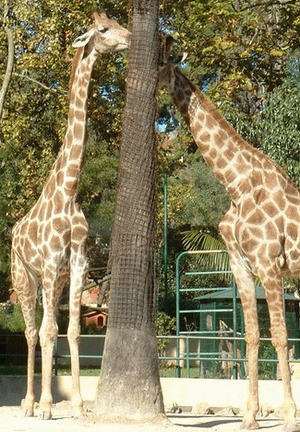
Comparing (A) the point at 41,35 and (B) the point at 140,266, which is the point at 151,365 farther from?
(A) the point at 41,35

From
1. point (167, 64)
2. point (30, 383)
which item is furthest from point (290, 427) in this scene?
point (167, 64)

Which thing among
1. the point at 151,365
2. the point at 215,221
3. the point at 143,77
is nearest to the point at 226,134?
the point at 143,77

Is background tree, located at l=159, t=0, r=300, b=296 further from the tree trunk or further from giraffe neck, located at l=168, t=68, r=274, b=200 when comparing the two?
the tree trunk

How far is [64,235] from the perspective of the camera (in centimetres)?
1234

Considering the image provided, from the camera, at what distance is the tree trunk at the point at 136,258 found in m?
11.3

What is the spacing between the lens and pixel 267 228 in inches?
447

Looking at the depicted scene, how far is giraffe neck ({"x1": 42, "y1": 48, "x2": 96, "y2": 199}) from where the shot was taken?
12578mm

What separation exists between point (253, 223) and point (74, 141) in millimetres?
2598

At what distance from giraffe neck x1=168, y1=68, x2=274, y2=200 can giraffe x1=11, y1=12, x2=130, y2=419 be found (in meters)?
0.96

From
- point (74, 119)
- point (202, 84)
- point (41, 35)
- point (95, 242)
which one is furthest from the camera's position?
point (202, 84)

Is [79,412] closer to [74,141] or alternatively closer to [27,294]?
[27,294]

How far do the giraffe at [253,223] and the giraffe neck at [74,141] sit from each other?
118cm

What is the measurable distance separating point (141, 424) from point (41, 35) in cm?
1529

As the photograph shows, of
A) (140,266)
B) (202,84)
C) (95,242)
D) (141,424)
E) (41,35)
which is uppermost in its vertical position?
(202,84)
